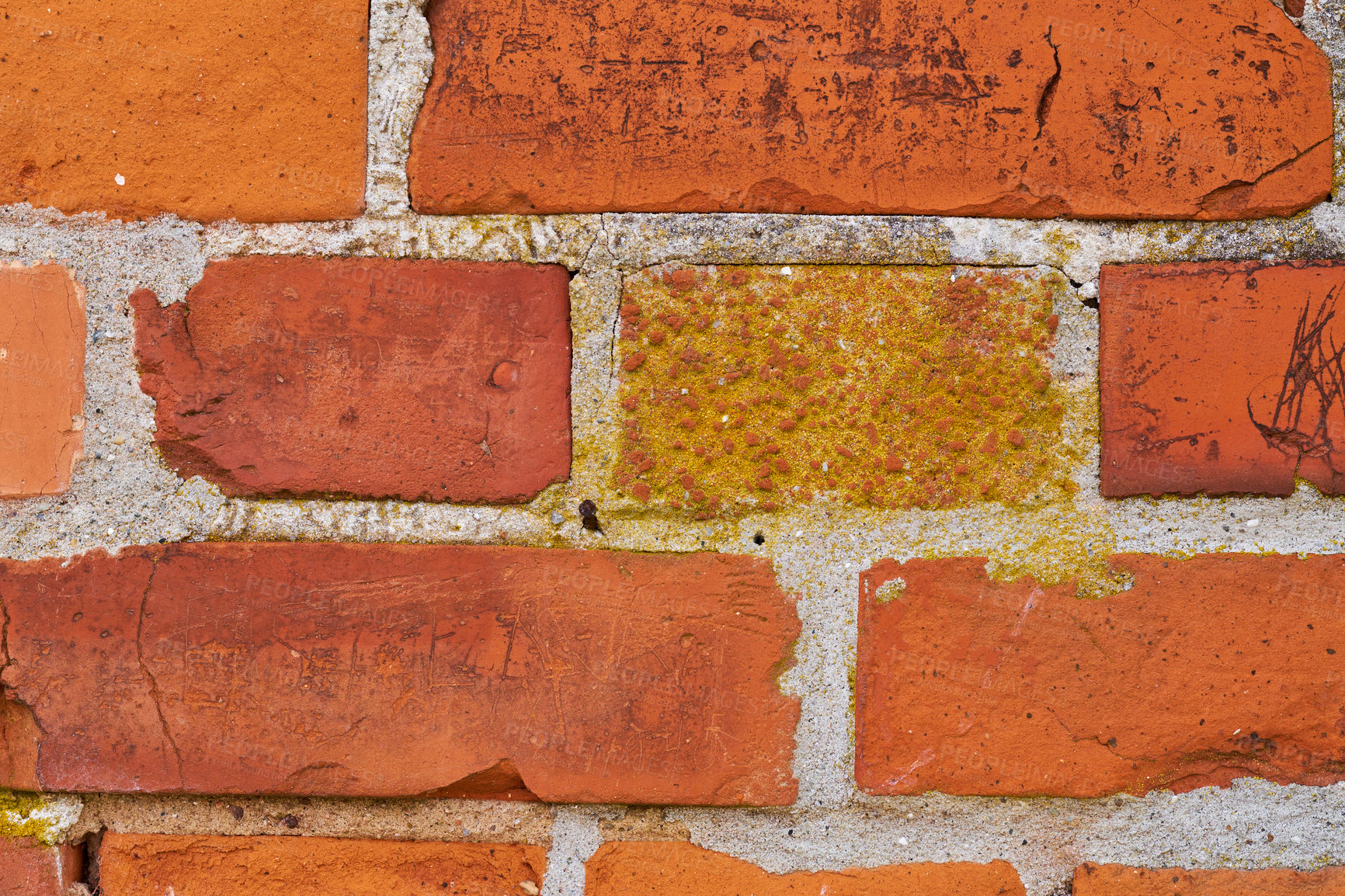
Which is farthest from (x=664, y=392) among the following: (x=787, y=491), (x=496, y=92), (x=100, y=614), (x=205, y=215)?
(x=100, y=614)

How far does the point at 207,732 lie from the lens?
28.0 inches

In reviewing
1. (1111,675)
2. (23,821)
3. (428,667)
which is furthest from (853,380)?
(23,821)

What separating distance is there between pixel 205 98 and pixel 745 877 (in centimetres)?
84

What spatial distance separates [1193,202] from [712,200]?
42 cm

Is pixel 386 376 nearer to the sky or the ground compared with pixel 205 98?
nearer to the ground

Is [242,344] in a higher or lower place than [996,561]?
higher

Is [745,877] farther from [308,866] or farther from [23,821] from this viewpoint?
[23,821]

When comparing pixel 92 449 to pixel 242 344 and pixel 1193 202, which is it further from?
pixel 1193 202

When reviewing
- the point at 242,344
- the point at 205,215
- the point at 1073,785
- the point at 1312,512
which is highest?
the point at 205,215

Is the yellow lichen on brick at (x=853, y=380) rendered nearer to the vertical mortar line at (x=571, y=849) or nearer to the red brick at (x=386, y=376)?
the red brick at (x=386, y=376)

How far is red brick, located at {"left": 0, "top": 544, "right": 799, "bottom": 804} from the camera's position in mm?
701

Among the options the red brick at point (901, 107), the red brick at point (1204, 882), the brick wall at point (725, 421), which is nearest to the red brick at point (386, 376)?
the brick wall at point (725, 421)

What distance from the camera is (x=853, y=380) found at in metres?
0.70

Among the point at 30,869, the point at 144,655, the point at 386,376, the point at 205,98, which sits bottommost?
the point at 30,869
